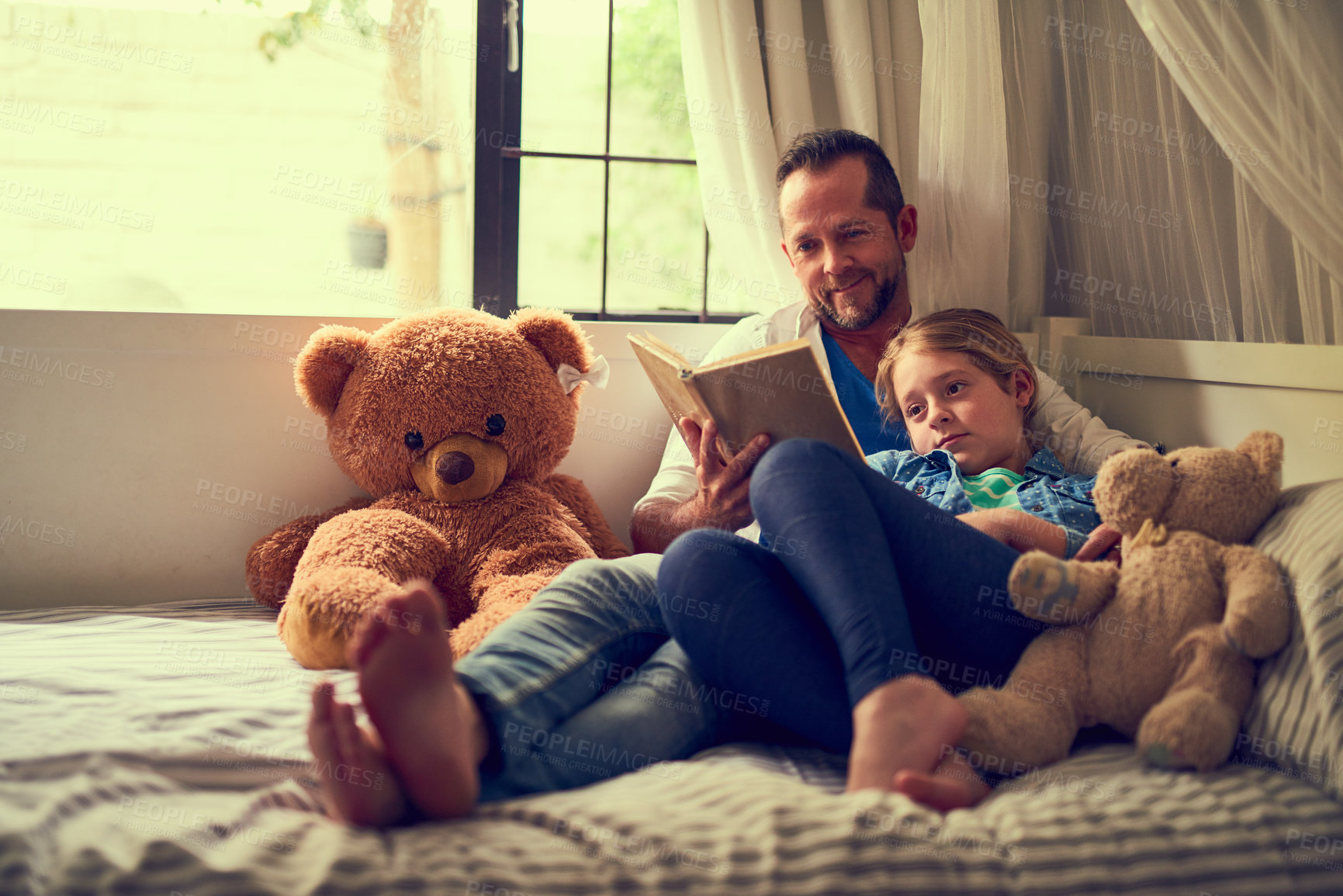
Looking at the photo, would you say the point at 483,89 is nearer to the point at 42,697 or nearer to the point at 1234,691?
the point at 42,697

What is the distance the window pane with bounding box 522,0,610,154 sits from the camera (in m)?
1.89

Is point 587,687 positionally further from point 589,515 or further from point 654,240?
point 654,240

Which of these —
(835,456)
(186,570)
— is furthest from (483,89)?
(835,456)

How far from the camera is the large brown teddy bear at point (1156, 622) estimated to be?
2.63 ft

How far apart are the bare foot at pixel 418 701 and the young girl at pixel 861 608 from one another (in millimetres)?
280

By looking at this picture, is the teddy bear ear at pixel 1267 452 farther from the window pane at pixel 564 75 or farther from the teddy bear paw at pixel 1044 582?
the window pane at pixel 564 75

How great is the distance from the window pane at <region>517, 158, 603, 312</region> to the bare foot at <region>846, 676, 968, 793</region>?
137 centimetres

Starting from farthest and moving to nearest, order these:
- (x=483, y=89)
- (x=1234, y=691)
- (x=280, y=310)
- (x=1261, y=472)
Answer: (x=280, y=310) < (x=483, y=89) < (x=1261, y=472) < (x=1234, y=691)

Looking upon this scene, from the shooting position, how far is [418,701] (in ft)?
2.37

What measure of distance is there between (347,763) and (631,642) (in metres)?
0.37

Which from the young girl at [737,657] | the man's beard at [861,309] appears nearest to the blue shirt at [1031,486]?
the young girl at [737,657]

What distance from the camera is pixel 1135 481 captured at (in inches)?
35.9

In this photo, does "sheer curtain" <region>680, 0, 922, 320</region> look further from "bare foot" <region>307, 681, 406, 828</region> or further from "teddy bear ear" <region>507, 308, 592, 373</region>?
"bare foot" <region>307, 681, 406, 828</region>

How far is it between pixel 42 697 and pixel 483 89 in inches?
54.0
